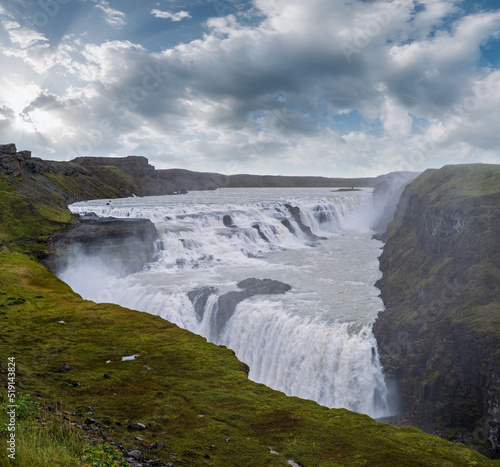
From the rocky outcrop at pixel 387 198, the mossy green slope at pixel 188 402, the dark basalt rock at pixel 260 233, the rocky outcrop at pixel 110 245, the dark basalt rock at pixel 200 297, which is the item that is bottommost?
the dark basalt rock at pixel 200 297

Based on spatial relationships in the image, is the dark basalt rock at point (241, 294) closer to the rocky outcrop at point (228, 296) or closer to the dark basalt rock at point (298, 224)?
the rocky outcrop at point (228, 296)

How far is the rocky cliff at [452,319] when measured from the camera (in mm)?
20234

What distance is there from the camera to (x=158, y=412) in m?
12.3

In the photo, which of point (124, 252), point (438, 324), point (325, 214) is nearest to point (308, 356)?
point (438, 324)

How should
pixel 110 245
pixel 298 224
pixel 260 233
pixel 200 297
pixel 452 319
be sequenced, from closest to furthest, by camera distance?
pixel 452 319 → pixel 200 297 → pixel 110 245 → pixel 260 233 → pixel 298 224

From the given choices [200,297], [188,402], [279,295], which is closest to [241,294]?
[279,295]

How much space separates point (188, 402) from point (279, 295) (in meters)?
22.1

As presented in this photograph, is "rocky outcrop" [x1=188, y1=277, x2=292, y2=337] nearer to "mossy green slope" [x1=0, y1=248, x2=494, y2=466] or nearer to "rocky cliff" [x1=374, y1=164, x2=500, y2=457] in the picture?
"rocky cliff" [x1=374, y1=164, x2=500, y2=457]

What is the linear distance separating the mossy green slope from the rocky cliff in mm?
10171

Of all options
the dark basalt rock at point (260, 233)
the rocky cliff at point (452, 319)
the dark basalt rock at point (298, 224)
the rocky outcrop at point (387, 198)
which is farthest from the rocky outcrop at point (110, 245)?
the rocky outcrop at point (387, 198)

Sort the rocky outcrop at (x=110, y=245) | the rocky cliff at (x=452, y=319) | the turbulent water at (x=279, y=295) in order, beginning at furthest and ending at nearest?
the rocky outcrop at (x=110, y=245) < the turbulent water at (x=279, y=295) < the rocky cliff at (x=452, y=319)

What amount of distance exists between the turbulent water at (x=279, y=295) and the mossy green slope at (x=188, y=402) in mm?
9737

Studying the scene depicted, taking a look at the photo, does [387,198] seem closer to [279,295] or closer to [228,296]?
[279,295]

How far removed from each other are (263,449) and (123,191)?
177101 millimetres
